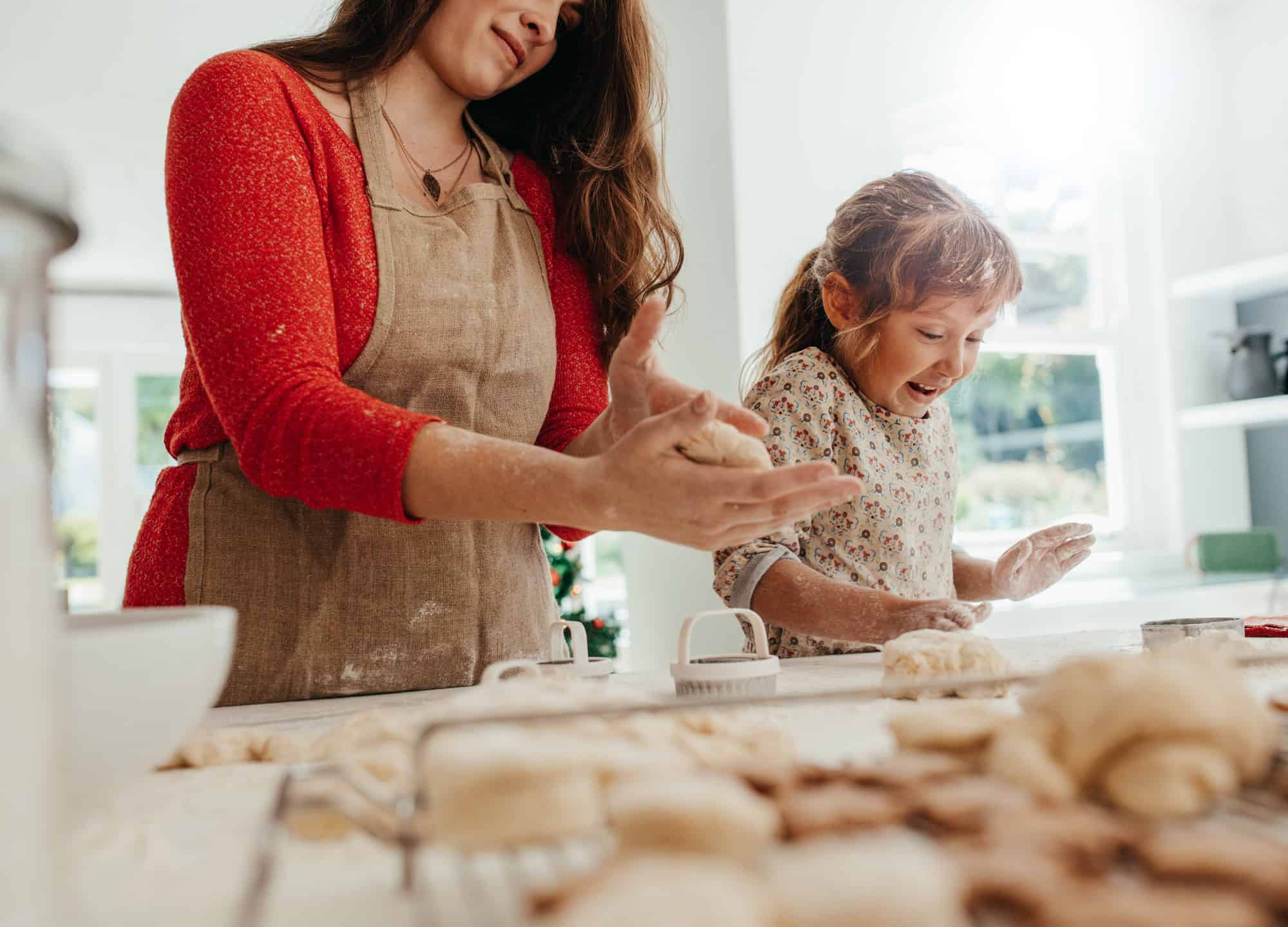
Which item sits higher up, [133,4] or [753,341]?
[133,4]

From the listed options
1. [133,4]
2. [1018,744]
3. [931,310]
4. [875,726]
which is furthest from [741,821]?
[133,4]

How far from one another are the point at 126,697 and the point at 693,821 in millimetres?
248

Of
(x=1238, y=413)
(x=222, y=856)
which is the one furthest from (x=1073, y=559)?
(x=1238, y=413)

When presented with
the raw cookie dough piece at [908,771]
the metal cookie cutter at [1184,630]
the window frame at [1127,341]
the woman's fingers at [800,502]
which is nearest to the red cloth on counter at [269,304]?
the woman's fingers at [800,502]

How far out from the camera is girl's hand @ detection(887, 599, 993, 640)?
126 cm

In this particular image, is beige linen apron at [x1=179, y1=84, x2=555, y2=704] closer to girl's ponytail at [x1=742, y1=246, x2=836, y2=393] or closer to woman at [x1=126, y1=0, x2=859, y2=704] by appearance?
woman at [x1=126, y1=0, x2=859, y2=704]

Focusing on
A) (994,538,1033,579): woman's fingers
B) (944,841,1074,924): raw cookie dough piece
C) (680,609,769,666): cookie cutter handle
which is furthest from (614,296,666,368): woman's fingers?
(994,538,1033,579): woman's fingers

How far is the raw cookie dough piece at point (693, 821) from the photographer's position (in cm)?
35

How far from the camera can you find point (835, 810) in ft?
1.26

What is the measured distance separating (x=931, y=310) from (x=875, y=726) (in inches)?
40.4

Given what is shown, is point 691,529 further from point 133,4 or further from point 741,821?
point 133,4

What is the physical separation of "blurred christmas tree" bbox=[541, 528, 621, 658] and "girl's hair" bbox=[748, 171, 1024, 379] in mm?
1479

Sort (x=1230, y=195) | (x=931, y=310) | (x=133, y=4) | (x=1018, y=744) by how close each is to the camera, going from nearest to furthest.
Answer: (x=1018, y=744) < (x=931, y=310) < (x=133, y=4) < (x=1230, y=195)

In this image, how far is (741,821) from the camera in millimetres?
349
